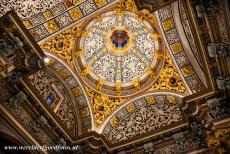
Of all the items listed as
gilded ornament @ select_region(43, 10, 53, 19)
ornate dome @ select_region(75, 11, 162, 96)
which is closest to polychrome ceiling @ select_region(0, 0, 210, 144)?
ornate dome @ select_region(75, 11, 162, 96)

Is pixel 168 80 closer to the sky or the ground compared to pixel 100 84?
closer to the ground

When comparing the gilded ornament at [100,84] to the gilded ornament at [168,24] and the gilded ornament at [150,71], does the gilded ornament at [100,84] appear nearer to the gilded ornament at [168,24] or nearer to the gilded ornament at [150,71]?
the gilded ornament at [150,71]

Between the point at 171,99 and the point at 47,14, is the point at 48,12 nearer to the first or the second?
the point at 47,14

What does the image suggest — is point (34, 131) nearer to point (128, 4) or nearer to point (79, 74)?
point (79, 74)

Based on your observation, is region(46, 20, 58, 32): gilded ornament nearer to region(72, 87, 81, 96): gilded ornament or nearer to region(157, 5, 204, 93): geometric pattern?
region(72, 87, 81, 96): gilded ornament

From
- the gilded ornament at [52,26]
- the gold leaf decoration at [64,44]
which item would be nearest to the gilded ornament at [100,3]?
the gilded ornament at [52,26]

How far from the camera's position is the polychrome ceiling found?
38.6 ft

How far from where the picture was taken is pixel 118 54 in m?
14.4

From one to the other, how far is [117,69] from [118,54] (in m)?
0.69

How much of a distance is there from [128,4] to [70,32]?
2620 mm

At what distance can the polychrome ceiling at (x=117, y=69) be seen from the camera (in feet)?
38.6

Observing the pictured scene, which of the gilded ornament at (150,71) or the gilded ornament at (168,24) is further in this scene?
the gilded ornament at (150,71)

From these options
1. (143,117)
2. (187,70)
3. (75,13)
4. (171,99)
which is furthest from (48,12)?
(171,99)

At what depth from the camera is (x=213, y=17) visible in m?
8.63
